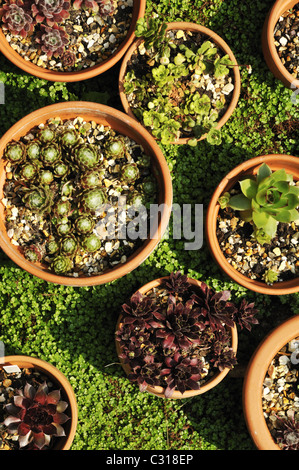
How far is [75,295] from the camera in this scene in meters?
2.75

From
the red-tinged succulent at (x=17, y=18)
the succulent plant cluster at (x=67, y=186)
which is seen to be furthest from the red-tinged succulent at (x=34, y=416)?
the red-tinged succulent at (x=17, y=18)

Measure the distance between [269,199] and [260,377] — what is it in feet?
3.56

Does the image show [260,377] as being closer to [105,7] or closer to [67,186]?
[67,186]

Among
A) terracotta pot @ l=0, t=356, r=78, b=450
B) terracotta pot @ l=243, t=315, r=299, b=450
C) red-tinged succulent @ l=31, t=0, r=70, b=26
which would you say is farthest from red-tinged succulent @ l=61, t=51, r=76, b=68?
terracotta pot @ l=243, t=315, r=299, b=450

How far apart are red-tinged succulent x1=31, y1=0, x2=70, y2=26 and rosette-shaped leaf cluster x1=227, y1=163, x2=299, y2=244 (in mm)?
1456

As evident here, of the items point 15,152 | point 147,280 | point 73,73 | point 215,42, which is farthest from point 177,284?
point 215,42

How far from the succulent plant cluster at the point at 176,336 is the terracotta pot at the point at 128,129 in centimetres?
21

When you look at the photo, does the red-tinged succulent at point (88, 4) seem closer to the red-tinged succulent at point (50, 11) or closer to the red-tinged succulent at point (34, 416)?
the red-tinged succulent at point (50, 11)

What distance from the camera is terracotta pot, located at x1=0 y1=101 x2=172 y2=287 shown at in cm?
239

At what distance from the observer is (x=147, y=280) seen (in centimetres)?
274

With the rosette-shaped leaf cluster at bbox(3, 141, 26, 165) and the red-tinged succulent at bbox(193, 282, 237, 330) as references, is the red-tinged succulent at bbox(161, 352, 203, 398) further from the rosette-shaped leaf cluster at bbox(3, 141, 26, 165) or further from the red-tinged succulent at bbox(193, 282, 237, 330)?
the rosette-shaped leaf cluster at bbox(3, 141, 26, 165)

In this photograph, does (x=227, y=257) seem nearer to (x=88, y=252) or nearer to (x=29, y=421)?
(x=88, y=252)
